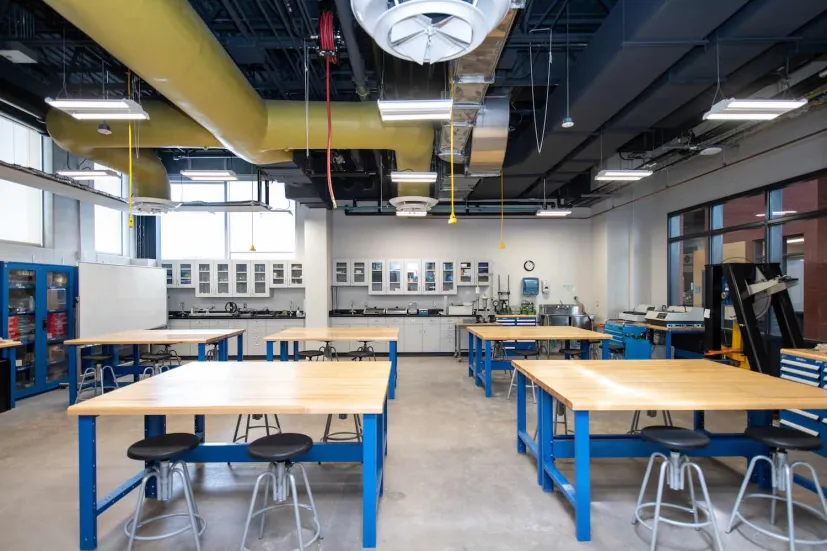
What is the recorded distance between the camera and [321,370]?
3096 millimetres

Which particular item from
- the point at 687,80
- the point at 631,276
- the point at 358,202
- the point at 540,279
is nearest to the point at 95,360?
the point at 358,202

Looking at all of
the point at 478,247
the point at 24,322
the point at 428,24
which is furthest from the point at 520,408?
the point at 24,322

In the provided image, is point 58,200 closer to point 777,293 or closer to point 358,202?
point 358,202

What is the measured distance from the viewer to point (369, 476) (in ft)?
7.20

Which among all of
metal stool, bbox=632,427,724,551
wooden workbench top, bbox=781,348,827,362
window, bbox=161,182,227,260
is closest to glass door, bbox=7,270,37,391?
window, bbox=161,182,227,260

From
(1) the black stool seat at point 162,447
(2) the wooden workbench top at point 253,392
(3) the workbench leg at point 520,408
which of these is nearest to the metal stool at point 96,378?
(2) the wooden workbench top at point 253,392

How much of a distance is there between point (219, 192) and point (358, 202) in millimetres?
2974

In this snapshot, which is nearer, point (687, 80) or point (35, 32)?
point (687, 80)

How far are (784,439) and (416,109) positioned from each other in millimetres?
3113

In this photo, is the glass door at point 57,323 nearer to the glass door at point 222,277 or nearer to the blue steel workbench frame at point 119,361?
the blue steel workbench frame at point 119,361

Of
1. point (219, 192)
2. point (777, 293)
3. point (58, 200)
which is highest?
point (219, 192)

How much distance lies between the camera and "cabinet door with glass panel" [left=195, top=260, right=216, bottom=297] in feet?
27.4

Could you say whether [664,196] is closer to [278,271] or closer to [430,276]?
[430,276]

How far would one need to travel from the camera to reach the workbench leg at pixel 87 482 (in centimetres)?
227
